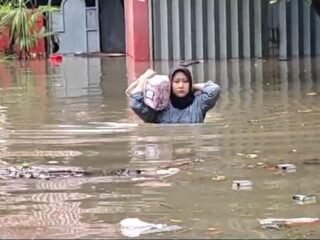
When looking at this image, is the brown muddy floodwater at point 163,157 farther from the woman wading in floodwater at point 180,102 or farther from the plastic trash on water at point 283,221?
the woman wading in floodwater at point 180,102

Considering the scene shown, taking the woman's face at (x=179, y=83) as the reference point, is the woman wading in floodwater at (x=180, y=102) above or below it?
below

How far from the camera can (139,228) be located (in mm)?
4797

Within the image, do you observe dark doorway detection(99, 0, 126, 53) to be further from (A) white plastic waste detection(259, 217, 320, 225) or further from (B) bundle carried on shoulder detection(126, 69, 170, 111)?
(A) white plastic waste detection(259, 217, 320, 225)

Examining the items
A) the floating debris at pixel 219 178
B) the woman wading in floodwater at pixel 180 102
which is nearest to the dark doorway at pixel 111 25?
the woman wading in floodwater at pixel 180 102

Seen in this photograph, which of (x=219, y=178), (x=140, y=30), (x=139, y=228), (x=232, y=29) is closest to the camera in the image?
(x=139, y=228)

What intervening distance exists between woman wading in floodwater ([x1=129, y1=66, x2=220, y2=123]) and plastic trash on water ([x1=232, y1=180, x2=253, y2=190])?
3484 millimetres

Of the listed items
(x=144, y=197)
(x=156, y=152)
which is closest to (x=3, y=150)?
(x=156, y=152)

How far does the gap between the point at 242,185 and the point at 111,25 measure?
20298mm

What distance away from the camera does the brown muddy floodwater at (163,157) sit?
5.05 m

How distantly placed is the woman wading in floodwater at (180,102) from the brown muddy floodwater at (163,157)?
0.20 m

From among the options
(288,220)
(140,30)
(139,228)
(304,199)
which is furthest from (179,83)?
(140,30)

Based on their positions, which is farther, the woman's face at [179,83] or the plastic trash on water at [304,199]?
the woman's face at [179,83]

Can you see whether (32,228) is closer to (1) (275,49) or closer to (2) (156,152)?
(2) (156,152)

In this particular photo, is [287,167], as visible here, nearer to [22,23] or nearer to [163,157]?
[163,157]
